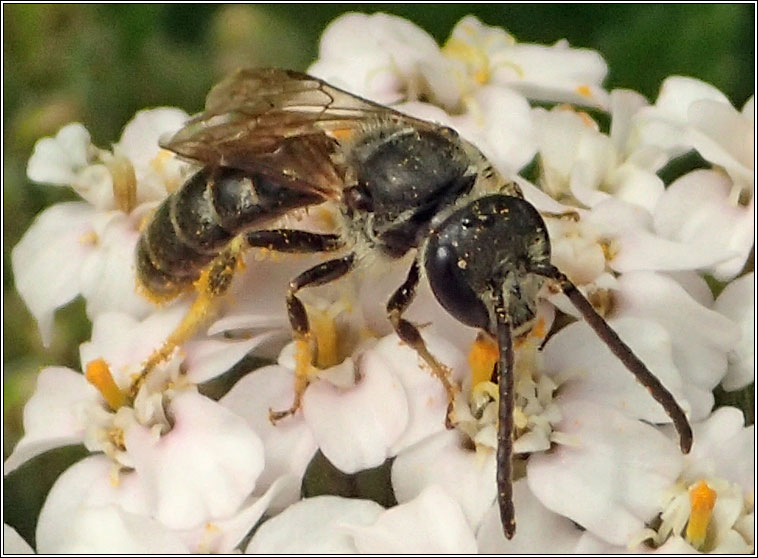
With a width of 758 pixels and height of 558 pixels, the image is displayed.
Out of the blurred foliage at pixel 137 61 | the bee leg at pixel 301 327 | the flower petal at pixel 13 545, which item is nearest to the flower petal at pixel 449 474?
the bee leg at pixel 301 327

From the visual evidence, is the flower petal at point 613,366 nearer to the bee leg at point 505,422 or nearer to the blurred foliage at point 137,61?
the bee leg at point 505,422

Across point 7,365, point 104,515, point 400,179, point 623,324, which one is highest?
point 400,179

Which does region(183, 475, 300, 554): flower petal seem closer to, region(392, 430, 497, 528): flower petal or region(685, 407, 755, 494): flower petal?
region(392, 430, 497, 528): flower petal

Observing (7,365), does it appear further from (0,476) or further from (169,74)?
(169,74)

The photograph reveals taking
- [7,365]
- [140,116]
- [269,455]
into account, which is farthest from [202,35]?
[269,455]

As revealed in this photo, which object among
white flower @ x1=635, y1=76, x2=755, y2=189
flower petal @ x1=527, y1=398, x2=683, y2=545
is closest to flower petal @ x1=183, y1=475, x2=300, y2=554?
flower petal @ x1=527, y1=398, x2=683, y2=545

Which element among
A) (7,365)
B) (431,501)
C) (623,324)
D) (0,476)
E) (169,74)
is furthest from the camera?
(169,74)
